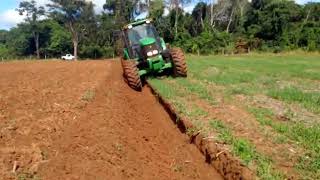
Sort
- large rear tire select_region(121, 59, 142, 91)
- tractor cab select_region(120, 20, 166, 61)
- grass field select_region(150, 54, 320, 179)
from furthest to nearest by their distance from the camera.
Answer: tractor cab select_region(120, 20, 166, 61) → large rear tire select_region(121, 59, 142, 91) → grass field select_region(150, 54, 320, 179)

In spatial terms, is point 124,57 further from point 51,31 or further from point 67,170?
point 51,31

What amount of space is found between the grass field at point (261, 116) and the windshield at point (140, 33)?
158cm

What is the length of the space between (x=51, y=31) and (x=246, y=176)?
78446mm

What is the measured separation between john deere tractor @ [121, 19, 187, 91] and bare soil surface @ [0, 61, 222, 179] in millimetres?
2459

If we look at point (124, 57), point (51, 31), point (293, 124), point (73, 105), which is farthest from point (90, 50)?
point (293, 124)

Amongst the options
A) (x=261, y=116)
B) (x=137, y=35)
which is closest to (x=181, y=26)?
(x=137, y=35)

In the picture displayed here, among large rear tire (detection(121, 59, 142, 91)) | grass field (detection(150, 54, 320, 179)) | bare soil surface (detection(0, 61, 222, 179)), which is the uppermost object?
large rear tire (detection(121, 59, 142, 91))

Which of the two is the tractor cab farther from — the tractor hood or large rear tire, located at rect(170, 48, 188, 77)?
large rear tire, located at rect(170, 48, 188, 77)

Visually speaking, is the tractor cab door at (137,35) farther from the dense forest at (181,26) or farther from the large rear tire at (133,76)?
the dense forest at (181,26)

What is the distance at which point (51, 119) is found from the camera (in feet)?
36.8

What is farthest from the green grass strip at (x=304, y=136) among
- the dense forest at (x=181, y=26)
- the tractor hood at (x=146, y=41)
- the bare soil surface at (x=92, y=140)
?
the dense forest at (x=181, y=26)

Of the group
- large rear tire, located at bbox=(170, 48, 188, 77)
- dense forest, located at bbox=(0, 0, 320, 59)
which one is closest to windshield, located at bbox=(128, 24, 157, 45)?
large rear tire, located at bbox=(170, 48, 188, 77)

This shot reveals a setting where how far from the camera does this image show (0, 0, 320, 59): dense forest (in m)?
49.4

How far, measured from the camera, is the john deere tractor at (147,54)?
1731 centimetres
